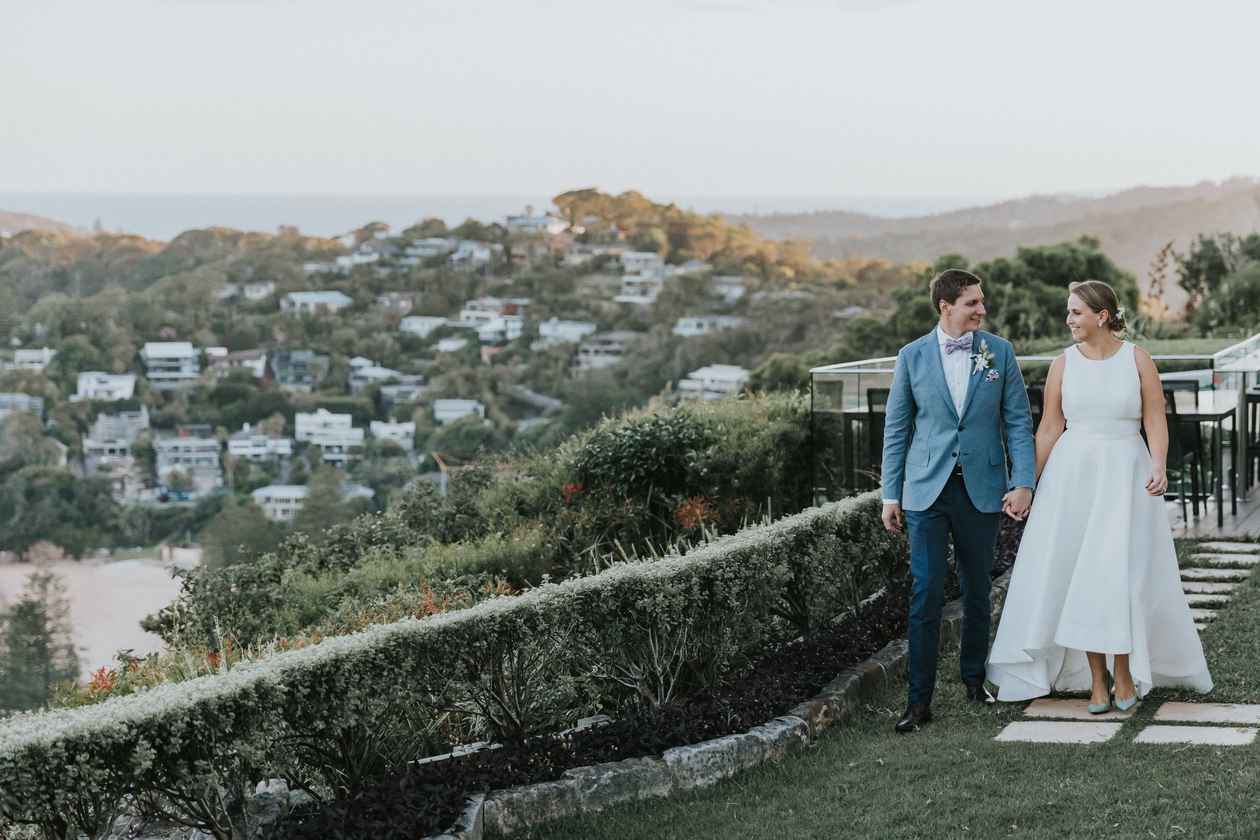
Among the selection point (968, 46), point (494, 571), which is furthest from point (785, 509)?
point (968, 46)

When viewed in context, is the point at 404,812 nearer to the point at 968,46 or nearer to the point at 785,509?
the point at 785,509

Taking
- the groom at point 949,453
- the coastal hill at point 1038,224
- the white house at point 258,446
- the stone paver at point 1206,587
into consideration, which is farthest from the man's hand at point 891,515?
the white house at point 258,446

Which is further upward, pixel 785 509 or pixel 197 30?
pixel 197 30

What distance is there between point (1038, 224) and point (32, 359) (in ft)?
124

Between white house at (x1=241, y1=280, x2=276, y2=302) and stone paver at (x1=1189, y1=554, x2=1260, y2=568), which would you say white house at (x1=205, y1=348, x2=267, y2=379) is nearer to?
white house at (x1=241, y1=280, x2=276, y2=302)

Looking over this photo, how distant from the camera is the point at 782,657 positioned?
5574mm

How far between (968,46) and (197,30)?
3615cm

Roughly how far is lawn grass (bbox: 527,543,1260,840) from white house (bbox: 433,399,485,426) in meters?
47.2

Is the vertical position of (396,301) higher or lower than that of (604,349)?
higher

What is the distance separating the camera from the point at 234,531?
44781 mm

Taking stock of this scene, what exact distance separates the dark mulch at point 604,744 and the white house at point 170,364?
51644 millimetres

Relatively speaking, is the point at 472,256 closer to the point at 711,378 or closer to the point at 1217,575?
the point at 711,378

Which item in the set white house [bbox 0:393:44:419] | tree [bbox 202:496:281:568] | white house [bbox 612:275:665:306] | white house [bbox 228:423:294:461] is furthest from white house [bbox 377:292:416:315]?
tree [bbox 202:496:281:568]

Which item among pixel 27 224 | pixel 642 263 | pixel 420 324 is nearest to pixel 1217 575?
pixel 420 324
